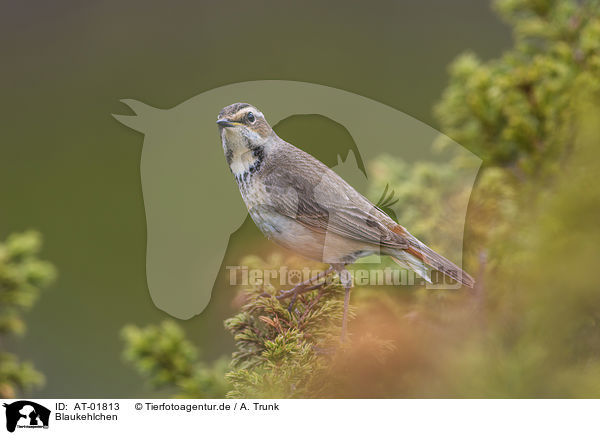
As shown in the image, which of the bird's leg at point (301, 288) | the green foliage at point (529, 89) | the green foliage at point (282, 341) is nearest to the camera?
the green foliage at point (282, 341)

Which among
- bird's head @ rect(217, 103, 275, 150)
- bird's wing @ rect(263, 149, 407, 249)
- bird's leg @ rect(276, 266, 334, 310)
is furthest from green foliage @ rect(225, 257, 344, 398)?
bird's head @ rect(217, 103, 275, 150)

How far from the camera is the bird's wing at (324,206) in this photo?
160cm

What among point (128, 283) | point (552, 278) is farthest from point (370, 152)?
point (128, 283)

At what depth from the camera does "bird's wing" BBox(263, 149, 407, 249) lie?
5.26 feet

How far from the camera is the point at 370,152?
6.67ft

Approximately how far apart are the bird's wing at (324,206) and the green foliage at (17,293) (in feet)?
2.43

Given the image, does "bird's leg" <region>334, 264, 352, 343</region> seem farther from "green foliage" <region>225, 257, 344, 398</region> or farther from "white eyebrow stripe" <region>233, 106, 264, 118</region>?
"white eyebrow stripe" <region>233, 106, 264, 118</region>

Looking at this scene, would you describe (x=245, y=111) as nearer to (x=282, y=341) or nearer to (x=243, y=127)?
(x=243, y=127)

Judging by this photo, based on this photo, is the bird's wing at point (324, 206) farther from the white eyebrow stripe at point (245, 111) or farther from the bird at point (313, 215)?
the white eyebrow stripe at point (245, 111)

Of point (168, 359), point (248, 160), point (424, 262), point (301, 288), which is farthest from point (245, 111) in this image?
point (168, 359)

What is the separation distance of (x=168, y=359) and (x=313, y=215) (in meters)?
0.66
